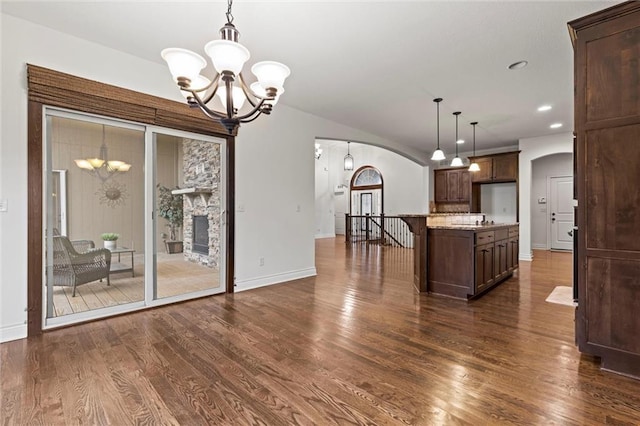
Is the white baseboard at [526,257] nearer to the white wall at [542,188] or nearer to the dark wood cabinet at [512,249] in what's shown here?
the dark wood cabinet at [512,249]

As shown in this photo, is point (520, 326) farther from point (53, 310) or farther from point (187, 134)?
point (53, 310)

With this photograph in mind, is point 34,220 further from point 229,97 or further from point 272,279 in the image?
point 272,279

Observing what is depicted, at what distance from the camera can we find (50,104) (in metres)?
2.90

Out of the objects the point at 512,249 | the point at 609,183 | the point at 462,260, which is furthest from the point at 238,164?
the point at 512,249

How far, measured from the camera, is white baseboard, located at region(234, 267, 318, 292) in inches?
174

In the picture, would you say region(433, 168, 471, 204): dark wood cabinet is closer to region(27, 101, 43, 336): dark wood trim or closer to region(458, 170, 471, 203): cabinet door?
region(458, 170, 471, 203): cabinet door

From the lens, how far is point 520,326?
3.03 metres

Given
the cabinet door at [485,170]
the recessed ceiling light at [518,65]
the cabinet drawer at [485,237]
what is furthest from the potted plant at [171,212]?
the cabinet door at [485,170]

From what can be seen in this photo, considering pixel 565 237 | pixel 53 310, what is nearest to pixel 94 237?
pixel 53 310

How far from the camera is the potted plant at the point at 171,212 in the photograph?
3.76 meters

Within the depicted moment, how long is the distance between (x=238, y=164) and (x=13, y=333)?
288 cm

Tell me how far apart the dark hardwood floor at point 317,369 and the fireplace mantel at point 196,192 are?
4.74 feet

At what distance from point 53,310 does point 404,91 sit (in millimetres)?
4850

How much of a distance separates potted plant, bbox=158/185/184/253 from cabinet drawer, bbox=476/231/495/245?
12.7 ft
